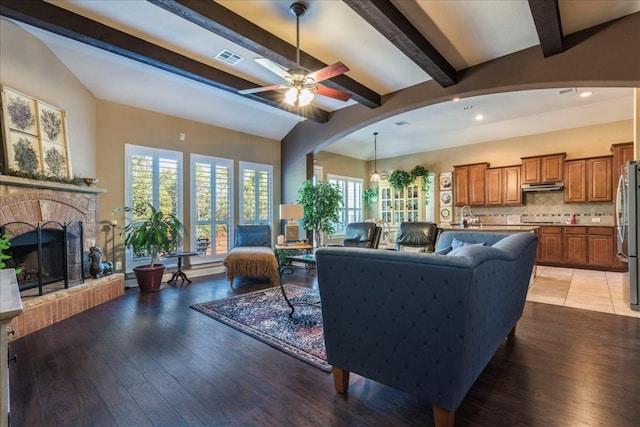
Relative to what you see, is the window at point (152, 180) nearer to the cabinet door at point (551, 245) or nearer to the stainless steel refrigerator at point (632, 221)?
the stainless steel refrigerator at point (632, 221)

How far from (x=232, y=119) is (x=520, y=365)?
558 cm

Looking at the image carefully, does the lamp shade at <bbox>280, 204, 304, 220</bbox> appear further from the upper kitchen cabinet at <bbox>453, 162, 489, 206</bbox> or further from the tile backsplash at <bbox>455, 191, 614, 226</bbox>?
the tile backsplash at <bbox>455, 191, 614, 226</bbox>

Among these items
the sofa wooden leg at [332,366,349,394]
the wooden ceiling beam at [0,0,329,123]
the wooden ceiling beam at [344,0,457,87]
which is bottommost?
the sofa wooden leg at [332,366,349,394]

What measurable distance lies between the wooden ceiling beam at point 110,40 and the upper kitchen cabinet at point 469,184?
5.46m

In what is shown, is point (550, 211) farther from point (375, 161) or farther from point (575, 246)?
point (375, 161)

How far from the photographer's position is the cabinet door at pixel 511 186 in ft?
22.1

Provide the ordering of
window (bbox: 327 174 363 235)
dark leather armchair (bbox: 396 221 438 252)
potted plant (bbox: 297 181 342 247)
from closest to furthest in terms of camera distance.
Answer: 1. dark leather armchair (bbox: 396 221 438 252)
2. potted plant (bbox: 297 181 342 247)
3. window (bbox: 327 174 363 235)

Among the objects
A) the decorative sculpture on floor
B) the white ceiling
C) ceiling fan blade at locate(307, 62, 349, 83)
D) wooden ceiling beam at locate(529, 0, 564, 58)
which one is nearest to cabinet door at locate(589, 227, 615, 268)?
the white ceiling

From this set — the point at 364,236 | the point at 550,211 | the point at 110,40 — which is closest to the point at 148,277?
the point at 110,40

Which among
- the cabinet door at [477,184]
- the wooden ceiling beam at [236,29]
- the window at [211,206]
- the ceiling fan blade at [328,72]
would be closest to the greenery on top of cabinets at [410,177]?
the cabinet door at [477,184]

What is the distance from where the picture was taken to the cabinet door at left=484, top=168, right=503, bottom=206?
696 centimetres

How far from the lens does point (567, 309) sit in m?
3.60

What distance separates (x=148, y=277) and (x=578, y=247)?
7.75 m

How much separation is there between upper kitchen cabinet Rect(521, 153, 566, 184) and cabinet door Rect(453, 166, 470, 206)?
45.7 inches
